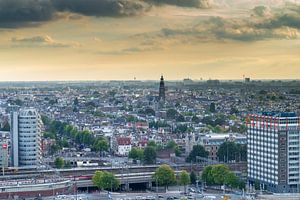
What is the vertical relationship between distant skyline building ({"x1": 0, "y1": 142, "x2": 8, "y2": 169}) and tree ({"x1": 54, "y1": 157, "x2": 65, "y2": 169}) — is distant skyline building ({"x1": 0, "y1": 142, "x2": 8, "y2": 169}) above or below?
above

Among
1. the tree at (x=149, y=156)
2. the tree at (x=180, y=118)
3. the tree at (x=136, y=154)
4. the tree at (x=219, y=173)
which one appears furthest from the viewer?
the tree at (x=180, y=118)

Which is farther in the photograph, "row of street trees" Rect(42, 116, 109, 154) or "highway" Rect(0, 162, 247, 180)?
"row of street trees" Rect(42, 116, 109, 154)

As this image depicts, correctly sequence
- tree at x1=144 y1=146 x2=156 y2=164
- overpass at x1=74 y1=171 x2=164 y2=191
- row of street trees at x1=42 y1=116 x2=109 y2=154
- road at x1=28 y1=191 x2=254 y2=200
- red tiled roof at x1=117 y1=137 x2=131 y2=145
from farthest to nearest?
row of street trees at x1=42 y1=116 x2=109 y2=154 < red tiled roof at x1=117 y1=137 x2=131 y2=145 < tree at x1=144 y1=146 x2=156 y2=164 < overpass at x1=74 y1=171 x2=164 y2=191 < road at x1=28 y1=191 x2=254 y2=200

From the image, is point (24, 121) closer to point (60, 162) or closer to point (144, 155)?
point (60, 162)

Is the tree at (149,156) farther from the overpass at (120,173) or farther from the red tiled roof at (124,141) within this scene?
the red tiled roof at (124,141)

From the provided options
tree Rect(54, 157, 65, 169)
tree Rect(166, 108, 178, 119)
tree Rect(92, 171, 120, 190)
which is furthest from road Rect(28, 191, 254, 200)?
tree Rect(166, 108, 178, 119)

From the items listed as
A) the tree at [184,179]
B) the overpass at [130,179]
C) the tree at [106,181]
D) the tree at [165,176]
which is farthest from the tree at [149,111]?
the tree at [106,181]

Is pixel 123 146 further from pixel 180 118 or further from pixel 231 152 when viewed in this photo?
pixel 180 118

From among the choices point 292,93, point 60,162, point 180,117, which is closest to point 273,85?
point 292,93

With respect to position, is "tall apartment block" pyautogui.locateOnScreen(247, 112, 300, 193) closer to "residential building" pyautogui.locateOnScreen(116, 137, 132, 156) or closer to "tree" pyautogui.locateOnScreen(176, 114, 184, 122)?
"residential building" pyautogui.locateOnScreen(116, 137, 132, 156)
